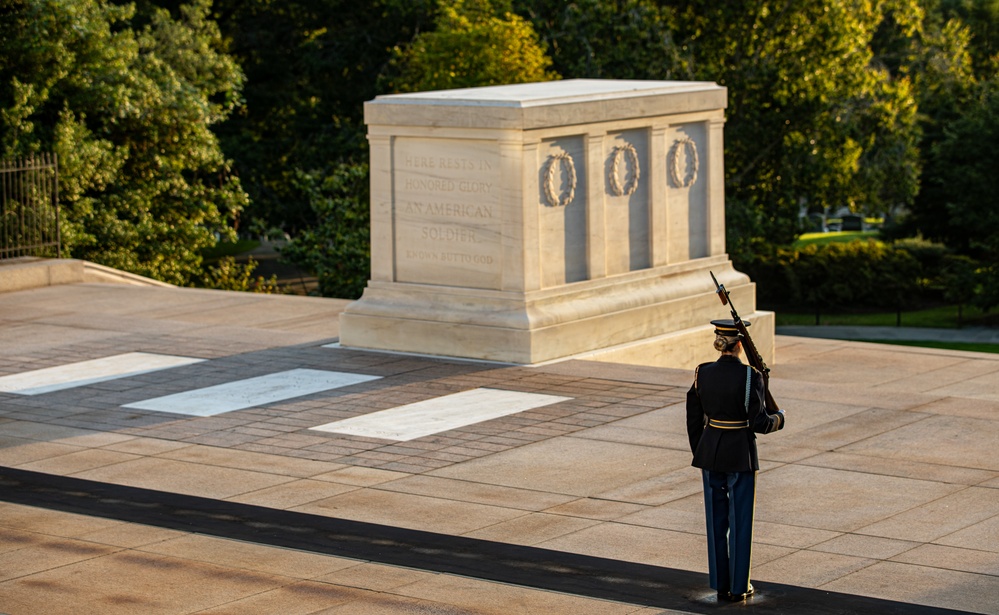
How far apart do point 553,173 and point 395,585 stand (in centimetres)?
746

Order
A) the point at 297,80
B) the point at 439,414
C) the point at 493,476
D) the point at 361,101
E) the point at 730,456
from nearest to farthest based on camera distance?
the point at 730,456
the point at 493,476
the point at 439,414
the point at 361,101
the point at 297,80

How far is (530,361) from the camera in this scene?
14734 millimetres

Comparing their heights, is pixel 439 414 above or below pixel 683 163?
below

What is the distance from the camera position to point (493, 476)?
35.3 ft

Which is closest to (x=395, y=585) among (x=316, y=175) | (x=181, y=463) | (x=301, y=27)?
(x=181, y=463)

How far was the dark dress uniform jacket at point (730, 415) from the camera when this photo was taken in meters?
7.94

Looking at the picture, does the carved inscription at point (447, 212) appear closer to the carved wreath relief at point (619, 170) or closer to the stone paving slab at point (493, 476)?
the stone paving slab at point (493, 476)

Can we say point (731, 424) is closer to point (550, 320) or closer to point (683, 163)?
A: point (550, 320)

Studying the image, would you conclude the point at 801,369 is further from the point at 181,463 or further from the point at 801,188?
the point at 801,188

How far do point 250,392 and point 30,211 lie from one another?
10.4m

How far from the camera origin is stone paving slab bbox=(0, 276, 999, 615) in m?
8.38

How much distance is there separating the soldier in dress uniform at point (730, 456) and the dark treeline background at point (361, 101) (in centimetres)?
1800

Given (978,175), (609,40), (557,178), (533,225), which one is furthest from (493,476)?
(978,175)

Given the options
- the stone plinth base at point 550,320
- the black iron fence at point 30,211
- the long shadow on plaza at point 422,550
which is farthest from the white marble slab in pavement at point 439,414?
the black iron fence at point 30,211
